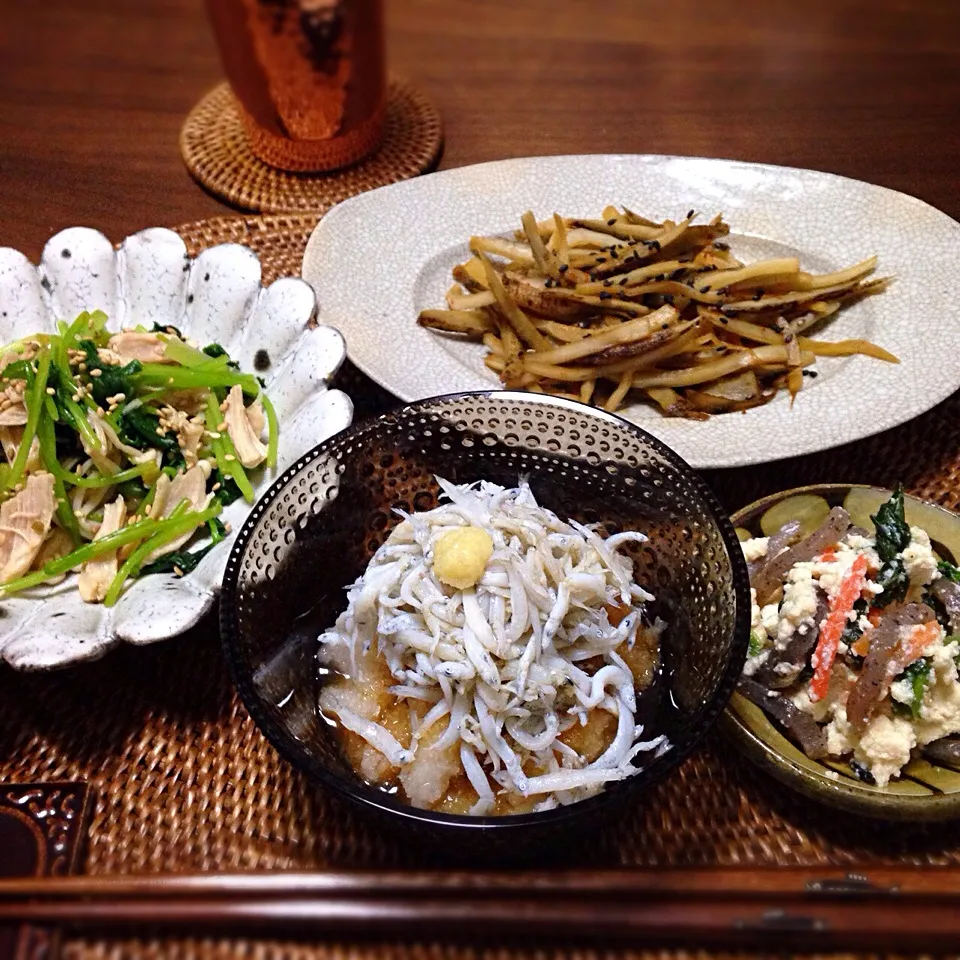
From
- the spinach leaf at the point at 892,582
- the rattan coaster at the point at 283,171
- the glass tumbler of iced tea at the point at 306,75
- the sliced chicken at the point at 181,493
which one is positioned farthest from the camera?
the rattan coaster at the point at 283,171

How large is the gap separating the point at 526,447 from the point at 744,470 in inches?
17.6

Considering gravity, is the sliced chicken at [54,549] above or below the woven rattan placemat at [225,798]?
above

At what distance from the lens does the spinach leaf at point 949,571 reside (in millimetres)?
1174

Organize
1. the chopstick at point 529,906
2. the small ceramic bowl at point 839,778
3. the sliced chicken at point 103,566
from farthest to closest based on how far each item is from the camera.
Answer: the sliced chicken at point 103,566 < the small ceramic bowl at point 839,778 < the chopstick at point 529,906

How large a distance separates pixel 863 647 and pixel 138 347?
126 centimetres

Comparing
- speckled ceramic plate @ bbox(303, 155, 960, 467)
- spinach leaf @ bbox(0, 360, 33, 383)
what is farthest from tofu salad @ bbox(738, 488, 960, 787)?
spinach leaf @ bbox(0, 360, 33, 383)

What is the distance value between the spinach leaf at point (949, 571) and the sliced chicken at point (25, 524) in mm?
1322

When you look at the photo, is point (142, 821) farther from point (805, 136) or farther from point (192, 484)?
point (805, 136)

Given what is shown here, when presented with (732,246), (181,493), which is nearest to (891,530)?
(732,246)

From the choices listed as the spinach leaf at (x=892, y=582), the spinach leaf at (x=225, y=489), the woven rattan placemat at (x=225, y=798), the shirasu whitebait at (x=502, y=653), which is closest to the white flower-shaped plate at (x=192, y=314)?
the spinach leaf at (x=225, y=489)

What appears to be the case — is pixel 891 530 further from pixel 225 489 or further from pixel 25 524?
pixel 25 524

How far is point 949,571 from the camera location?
3.87 feet

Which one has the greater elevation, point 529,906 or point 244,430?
point 529,906

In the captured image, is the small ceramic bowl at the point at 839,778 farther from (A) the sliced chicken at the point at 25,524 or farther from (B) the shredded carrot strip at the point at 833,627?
(A) the sliced chicken at the point at 25,524
